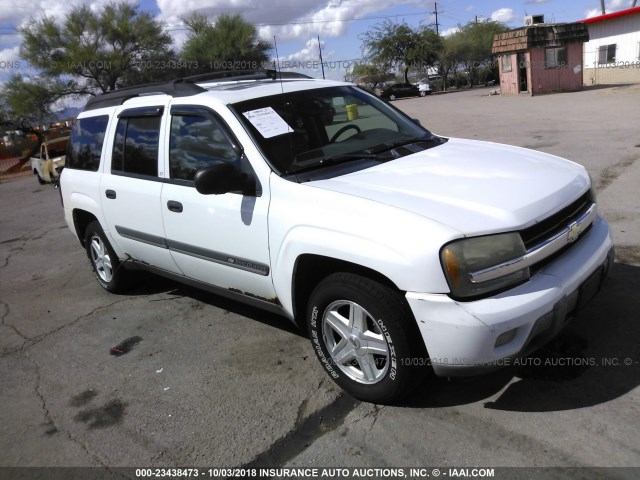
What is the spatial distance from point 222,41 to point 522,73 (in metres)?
28.2

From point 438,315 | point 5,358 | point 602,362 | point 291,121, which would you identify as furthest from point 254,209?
point 5,358

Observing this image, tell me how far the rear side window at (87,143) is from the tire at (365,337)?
287cm

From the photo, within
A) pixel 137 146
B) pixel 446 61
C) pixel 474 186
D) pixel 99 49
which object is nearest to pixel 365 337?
pixel 474 186

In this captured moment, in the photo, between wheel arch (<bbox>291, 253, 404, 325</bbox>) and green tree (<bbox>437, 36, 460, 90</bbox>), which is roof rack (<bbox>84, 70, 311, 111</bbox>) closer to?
wheel arch (<bbox>291, 253, 404, 325</bbox>)

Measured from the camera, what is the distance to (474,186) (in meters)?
3.02

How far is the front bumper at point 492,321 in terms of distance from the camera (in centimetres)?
256

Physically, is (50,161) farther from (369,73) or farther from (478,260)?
(369,73)

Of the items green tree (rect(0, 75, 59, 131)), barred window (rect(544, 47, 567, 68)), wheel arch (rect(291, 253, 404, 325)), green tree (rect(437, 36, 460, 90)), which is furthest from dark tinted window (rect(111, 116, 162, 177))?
green tree (rect(437, 36, 460, 90))

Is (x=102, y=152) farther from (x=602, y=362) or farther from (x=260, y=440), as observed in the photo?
(x=602, y=362)

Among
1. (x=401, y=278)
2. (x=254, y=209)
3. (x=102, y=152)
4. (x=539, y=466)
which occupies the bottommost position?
(x=539, y=466)

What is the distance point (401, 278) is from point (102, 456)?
6.33 feet

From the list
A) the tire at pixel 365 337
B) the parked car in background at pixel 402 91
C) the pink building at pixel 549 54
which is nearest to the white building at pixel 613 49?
the pink building at pixel 549 54

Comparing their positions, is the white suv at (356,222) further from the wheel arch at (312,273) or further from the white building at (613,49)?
the white building at (613,49)

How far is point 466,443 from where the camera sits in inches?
109
